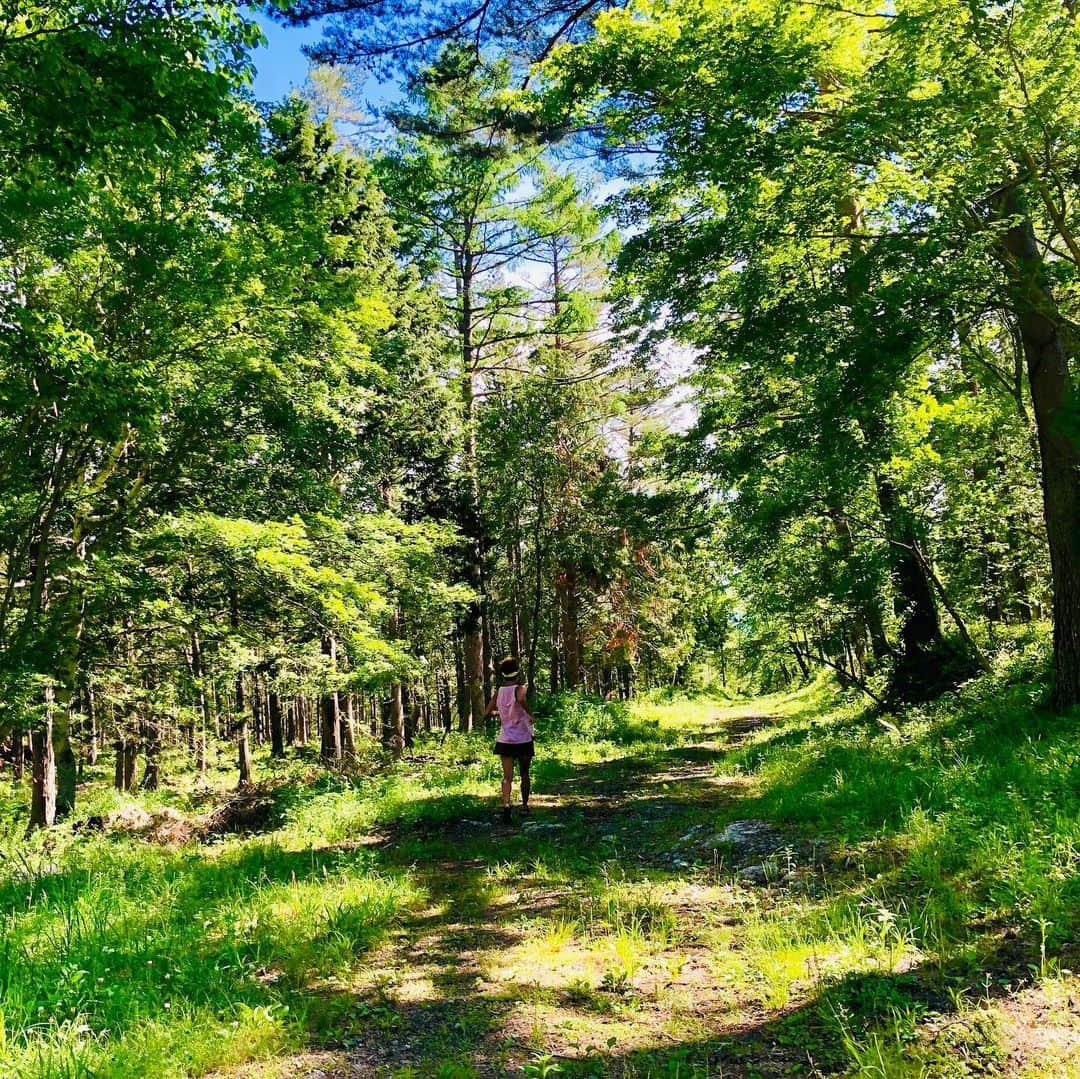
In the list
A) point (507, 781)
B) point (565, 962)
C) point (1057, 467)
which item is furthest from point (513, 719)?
point (1057, 467)

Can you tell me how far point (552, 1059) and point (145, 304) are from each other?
30.7 ft

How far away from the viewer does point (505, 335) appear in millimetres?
19062

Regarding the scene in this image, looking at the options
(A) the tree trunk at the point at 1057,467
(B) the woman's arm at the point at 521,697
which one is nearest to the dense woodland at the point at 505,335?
(A) the tree trunk at the point at 1057,467

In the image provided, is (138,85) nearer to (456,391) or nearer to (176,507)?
(176,507)

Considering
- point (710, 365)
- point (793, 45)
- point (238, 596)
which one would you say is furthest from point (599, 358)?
point (793, 45)

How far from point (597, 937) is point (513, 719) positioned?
366cm

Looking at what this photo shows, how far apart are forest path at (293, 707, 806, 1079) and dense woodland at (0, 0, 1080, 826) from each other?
4.70 metres

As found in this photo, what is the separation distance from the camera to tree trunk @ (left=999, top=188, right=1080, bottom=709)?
24.2 feet

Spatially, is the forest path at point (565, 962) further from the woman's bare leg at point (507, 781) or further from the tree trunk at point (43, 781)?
the tree trunk at point (43, 781)

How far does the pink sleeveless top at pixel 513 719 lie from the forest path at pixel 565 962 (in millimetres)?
955

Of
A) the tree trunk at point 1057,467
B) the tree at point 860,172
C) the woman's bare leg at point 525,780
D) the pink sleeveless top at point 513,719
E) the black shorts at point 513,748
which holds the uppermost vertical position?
the tree at point 860,172

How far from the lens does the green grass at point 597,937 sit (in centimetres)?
304

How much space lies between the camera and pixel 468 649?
1798cm

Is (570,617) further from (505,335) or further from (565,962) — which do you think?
(565,962)
